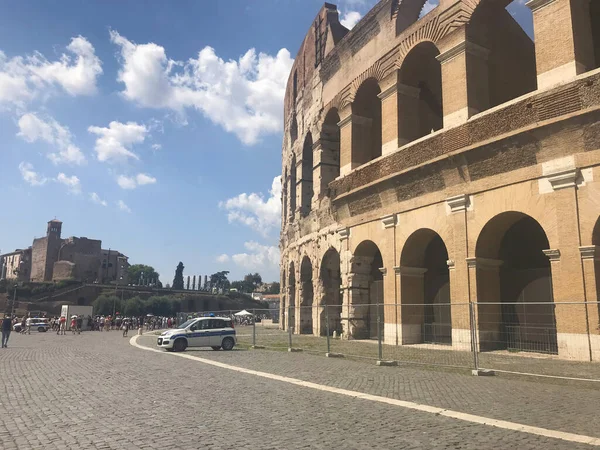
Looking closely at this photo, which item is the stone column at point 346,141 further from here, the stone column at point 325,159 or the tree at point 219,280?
the tree at point 219,280

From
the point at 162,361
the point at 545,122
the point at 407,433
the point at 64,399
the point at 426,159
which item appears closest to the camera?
the point at 407,433

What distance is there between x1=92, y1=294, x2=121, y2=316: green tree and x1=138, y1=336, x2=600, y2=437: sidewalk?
217ft

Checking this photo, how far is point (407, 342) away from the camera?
16969mm

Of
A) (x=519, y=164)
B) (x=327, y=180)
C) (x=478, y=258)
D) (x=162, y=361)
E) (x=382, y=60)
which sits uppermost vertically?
(x=382, y=60)

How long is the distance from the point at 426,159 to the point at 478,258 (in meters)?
3.95

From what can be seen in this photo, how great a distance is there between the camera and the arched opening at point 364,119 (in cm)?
2153

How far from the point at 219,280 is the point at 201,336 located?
138 metres

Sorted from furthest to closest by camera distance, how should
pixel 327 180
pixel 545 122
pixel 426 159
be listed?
pixel 327 180
pixel 426 159
pixel 545 122

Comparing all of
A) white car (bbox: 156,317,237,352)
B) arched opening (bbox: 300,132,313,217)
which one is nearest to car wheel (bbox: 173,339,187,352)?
white car (bbox: 156,317,237,352)

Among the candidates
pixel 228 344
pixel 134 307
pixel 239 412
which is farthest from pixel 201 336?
pixel 134 307

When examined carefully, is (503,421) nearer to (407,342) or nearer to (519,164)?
(519,164)

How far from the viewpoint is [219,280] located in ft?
506

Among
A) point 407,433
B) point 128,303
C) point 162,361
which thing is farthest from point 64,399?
point 128,303

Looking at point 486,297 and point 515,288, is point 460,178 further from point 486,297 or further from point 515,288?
point 515,288
